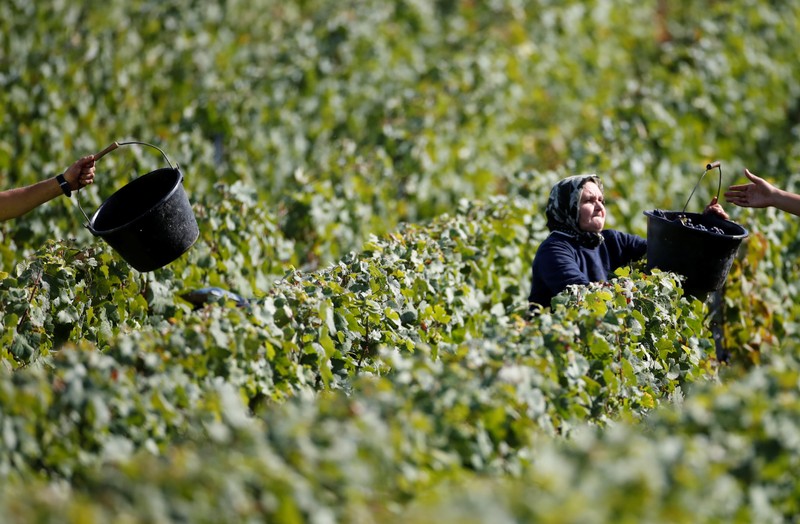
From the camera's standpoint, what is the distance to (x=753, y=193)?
409 cm

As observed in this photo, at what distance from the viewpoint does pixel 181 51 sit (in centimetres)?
895

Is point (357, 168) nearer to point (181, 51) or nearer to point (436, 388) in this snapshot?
point (181, 51)

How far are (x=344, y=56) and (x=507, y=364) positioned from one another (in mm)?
6049

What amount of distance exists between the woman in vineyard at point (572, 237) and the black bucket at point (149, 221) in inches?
57.2

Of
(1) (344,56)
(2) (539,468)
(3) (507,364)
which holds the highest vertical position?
(1) (344,56)

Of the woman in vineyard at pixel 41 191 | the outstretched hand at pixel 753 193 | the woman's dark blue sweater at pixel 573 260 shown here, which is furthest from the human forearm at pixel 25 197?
the outstretched hand at pixel 753 193

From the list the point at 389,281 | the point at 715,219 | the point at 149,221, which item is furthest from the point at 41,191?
the point at 715,219

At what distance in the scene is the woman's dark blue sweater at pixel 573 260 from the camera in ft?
13.5

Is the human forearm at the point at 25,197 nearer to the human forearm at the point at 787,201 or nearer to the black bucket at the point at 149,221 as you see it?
the black bucket at the point at 149,221

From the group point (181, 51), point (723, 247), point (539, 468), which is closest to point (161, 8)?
point (181, 51)

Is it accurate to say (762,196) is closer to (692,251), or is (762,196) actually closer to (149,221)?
(692,251)

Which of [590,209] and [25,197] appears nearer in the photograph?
[25,197]

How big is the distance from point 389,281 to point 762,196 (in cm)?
150

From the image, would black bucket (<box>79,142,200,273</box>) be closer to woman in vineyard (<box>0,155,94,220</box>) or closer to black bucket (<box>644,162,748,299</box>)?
woman in vineyard (<box>0,155,94,220</box>)
